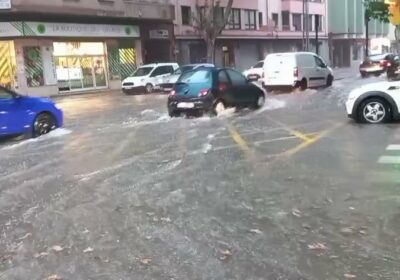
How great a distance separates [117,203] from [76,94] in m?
28.3

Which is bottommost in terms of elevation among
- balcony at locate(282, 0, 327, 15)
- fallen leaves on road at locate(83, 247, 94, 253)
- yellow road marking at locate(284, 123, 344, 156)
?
yellow road marking at locate(284, 123, 344, 156)

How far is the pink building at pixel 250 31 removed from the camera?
1759 inches

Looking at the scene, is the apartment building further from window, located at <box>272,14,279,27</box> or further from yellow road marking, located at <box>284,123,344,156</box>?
yellow road marking, located at <box>284,123,344,156</box>

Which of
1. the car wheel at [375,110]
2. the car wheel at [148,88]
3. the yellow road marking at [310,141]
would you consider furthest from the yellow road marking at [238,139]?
the car wheel at [148,88]

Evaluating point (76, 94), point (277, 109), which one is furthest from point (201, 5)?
point (277, 109)

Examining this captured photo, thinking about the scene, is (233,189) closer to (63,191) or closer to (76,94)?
(63,191)

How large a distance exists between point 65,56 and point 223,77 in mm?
20228

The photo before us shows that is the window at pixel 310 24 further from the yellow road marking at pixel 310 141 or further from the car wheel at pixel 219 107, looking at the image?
the yellow road marking at pixel 310 141

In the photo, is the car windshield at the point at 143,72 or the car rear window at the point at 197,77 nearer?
the car rear window at the point at 197,77

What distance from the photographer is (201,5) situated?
149ft

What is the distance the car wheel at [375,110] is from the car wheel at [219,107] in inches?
178

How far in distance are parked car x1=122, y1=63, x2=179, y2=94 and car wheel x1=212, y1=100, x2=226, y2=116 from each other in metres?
15.8

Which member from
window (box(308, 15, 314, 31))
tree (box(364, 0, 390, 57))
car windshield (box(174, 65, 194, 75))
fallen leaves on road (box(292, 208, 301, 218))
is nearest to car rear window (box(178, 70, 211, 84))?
fallen leaves on road (box(292, 208, 301, 218))

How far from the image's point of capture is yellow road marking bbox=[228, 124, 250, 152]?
440 inches
